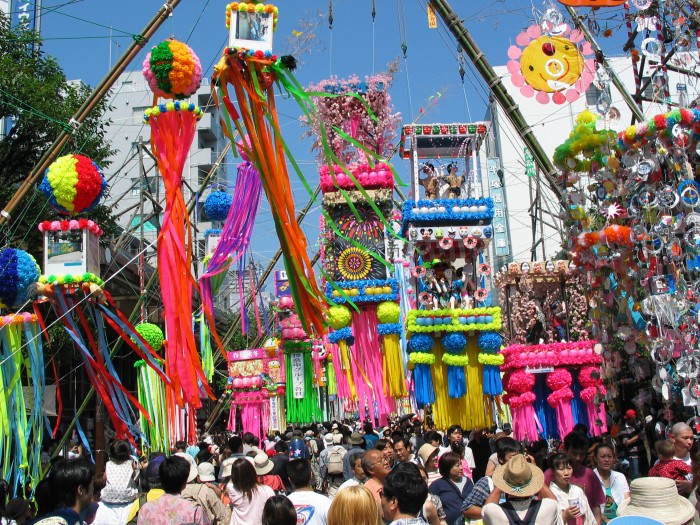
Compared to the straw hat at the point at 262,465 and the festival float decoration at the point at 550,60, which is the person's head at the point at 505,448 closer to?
the straw hat at the point at 262,465

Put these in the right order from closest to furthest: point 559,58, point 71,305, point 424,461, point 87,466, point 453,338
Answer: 1. point 87,466
2. point 424,461
3. point 71,305
4. point 559,58
5. point 453,338

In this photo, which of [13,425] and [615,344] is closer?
[13,425]

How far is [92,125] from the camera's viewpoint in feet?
50.8

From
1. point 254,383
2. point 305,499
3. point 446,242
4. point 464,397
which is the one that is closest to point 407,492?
point 305,499

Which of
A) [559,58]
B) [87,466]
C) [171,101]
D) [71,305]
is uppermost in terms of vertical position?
[559,58]

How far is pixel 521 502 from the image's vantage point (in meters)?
4.32

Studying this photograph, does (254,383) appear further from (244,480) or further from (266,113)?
(244,480)

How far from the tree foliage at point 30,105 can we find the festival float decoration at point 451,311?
5.81 metres

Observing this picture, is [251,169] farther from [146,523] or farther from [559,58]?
[146,523]

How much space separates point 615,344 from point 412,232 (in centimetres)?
319

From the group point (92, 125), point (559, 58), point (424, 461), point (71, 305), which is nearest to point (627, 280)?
point (559, 58)

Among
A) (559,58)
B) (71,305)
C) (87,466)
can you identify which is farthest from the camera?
(559,58)

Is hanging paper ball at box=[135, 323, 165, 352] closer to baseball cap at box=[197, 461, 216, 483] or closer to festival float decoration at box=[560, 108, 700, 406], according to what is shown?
festival float decoration at box=[560, 108, 700, 406]

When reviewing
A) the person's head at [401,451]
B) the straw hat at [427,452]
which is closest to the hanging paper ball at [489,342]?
the person's head at [401,451]
